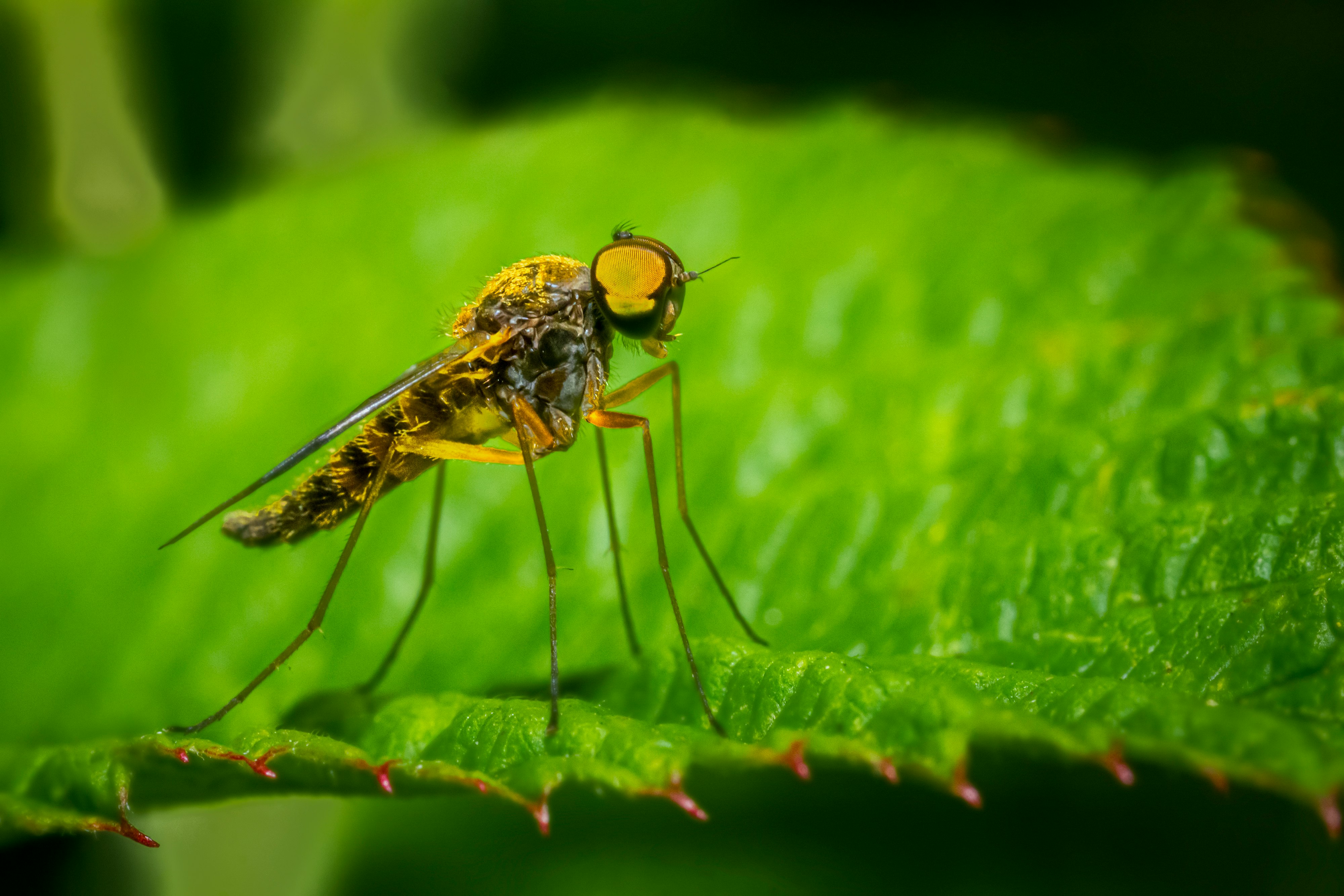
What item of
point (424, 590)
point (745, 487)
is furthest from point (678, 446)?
point (424, 590)

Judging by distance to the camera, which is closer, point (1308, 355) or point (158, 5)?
point (1308, 355)

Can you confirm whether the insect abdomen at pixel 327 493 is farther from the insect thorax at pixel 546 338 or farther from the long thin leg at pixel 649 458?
the long thin leg at pixel 649 458

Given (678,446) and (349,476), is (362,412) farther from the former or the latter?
(678,446)

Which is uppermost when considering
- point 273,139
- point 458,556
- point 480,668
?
point 273,139

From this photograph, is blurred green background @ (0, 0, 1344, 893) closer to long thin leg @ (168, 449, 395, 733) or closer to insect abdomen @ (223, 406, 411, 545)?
long thin leg @ (168, 449, 395, 733)

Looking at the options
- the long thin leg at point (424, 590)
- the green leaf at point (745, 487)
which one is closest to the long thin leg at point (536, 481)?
the green leaf at point (745, 487)

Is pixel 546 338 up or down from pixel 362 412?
up

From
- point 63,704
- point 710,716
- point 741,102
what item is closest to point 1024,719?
point 710,716

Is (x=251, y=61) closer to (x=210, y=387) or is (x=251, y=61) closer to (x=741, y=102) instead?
(x=210, y=387)
